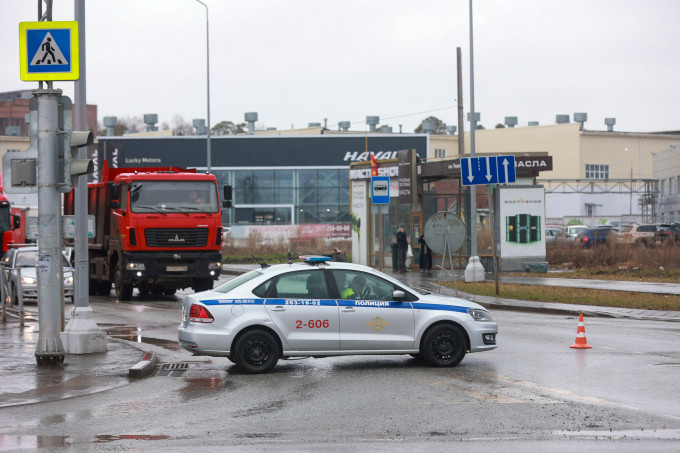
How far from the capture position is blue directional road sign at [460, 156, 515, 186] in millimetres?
24391

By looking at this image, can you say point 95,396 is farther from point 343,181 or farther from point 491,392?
point 343,181

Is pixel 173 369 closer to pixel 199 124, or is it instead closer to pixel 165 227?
pixel 165 227

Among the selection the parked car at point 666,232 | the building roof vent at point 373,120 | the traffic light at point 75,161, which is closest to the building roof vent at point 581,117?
the building roof vent at point 373,120

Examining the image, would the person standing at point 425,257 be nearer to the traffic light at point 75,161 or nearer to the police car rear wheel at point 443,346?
the police car rear wheel at point 443,346

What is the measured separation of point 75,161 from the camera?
13.3 metres

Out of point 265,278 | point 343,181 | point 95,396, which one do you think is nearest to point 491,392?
point 265,278

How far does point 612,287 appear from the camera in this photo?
27.8m

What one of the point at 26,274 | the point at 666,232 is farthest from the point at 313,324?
the point at 666,232

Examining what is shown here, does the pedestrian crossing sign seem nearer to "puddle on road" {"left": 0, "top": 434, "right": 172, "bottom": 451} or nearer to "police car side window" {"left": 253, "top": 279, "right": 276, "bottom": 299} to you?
"police car side window" {"left": 253, "top": 279, "right": 276, "bottom": 299}

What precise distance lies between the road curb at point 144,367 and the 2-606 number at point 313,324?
2.10 m

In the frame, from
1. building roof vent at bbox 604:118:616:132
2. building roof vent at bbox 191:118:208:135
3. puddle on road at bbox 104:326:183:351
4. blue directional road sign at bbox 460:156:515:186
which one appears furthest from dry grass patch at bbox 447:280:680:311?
building roof vent at bbox 604:118:616:132

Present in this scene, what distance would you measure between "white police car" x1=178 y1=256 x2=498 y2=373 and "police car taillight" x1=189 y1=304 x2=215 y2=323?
0.01 meters

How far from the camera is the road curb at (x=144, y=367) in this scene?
12.5m

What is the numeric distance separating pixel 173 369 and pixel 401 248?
2402 cm
